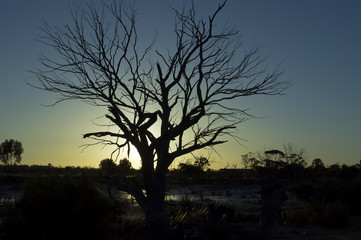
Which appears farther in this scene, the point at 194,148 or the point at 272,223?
the point at 194,148

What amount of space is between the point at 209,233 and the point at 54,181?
10.2 ft

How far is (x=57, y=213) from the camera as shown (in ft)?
23.7

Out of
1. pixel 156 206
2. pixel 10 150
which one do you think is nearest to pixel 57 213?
pixel 156 206

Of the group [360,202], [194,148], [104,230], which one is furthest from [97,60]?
[360,202]

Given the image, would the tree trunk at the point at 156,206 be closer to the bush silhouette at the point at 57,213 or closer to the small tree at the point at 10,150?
the bush silhouette at the point at 57,213

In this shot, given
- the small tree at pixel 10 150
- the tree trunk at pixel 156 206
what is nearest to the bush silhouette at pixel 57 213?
the tree trunk at pixel 156 206

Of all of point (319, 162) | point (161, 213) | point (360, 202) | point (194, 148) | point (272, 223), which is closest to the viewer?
point (272, 223)

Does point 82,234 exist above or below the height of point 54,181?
below

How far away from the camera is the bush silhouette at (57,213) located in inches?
278

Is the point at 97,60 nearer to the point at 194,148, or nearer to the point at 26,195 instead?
the point at 194,148

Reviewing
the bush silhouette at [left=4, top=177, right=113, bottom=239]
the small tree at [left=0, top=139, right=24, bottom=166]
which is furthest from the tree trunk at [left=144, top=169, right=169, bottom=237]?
the small tree at [left=0, top=139, right=24, bottom=166]

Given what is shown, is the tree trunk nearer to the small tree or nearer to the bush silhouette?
the bush silhouette

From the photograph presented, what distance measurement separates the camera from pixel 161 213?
10656 mm

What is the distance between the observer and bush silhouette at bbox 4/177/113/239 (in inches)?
278
